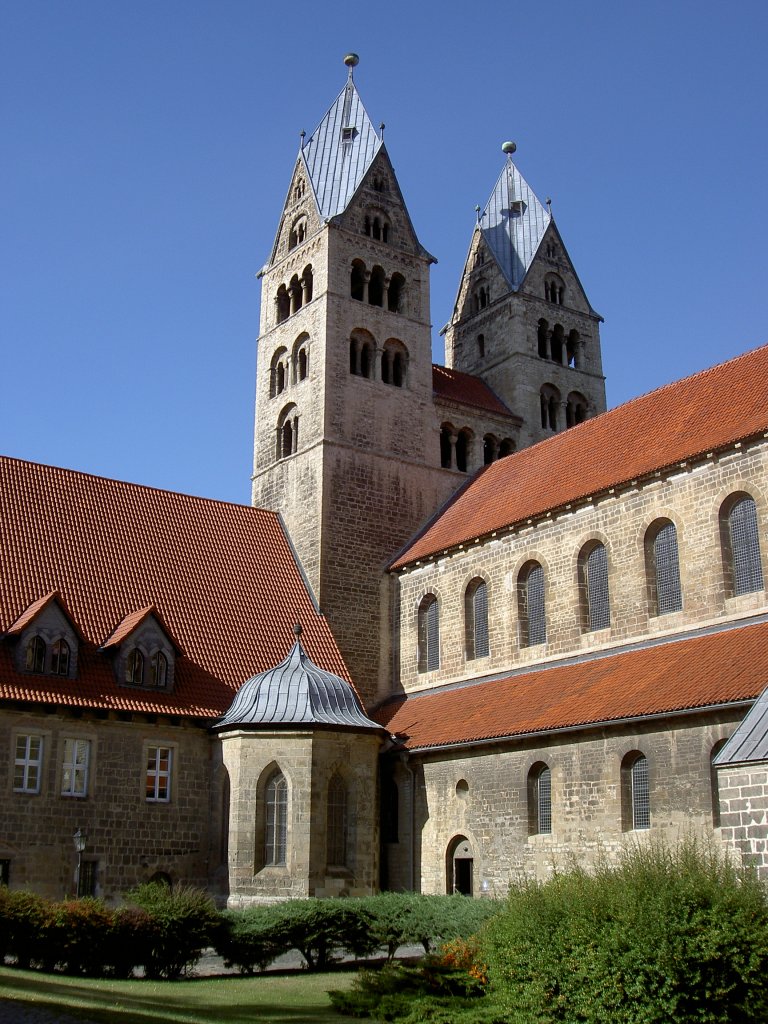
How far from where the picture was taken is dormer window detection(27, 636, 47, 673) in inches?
1045

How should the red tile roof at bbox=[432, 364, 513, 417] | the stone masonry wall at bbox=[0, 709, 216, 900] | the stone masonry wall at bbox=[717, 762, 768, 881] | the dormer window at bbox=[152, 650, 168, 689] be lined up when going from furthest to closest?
the red tile roof at bbox=[432, 364, 513, 417] → the dormer window at bbox=[152, 650, 168, 689] → the stone masonry wall at bbox=[0, 709, 216, 900] → the stone masonry wall at bbox=[717, 762, 768, 881]

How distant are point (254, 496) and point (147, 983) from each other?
71.6ft

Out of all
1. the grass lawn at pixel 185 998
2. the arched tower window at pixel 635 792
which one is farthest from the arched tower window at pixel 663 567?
the grass lawn at pixel 185 998

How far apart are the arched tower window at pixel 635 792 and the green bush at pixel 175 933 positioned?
27.7ft

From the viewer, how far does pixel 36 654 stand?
2677 cm

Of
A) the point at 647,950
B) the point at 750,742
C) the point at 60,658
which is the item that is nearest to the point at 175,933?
the point at 647,950

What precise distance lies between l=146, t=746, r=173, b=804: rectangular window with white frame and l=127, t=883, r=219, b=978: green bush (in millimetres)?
7635

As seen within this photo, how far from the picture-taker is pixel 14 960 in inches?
722

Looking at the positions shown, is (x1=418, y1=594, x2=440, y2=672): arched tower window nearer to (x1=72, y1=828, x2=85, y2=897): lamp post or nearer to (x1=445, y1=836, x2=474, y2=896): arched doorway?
(x1=445, y1=836, x2=474, y2=896): arched doorway

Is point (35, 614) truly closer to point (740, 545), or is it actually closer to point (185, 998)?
point (185, 998)

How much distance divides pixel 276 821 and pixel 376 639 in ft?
28.2

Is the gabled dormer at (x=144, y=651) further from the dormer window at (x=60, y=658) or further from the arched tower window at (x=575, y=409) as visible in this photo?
the arched tower window at (x=575, y=409)

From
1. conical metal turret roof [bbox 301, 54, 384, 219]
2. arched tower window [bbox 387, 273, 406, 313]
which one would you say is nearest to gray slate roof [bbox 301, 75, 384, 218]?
conical metal turret roof [bbox 301, 54, 384, 219]

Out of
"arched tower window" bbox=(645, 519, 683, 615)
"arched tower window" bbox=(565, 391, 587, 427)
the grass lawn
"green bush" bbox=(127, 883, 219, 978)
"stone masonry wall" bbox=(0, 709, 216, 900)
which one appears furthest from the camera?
"arched tower window" bbox=(565, 391, 587, 427)
